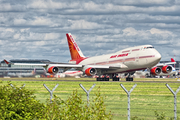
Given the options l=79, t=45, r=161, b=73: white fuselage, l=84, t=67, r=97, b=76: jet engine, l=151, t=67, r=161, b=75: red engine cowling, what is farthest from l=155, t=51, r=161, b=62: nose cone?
l=84, t=67, r=97, b=76: jet engine

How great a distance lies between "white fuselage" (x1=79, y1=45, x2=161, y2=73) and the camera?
5256cm

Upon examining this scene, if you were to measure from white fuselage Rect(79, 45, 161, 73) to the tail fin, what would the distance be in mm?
13632

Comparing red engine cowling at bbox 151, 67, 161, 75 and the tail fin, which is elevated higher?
the tail fin

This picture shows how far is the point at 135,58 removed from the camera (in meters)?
54.3

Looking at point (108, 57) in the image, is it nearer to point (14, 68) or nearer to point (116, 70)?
point (116, 70)

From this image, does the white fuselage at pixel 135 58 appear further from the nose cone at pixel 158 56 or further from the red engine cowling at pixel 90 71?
the red engine cowling at pixel 90 71

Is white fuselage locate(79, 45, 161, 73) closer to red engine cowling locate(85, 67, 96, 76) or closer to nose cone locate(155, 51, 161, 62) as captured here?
nose cone locate(155, 51, 161, 62)

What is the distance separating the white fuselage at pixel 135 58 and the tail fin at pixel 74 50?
1363cm

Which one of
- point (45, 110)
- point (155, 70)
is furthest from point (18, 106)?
point (155, 70)

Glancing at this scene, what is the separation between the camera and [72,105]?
11711mm

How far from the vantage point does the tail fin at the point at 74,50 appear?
244 ft

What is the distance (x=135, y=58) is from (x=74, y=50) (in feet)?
78.7

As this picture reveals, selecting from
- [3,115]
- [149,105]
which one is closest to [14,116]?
[3,115]

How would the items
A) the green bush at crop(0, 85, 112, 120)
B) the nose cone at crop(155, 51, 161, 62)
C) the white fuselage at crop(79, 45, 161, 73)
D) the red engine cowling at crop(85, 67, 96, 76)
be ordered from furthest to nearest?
the red engine cowling at crop(85, 67, 96, 76) < the white fuselage at crop(79, 45, 161, 73) < the nose cone at crop(155, 51, 161, 62) < the green bush at crop(0, 85, 112, 120)
